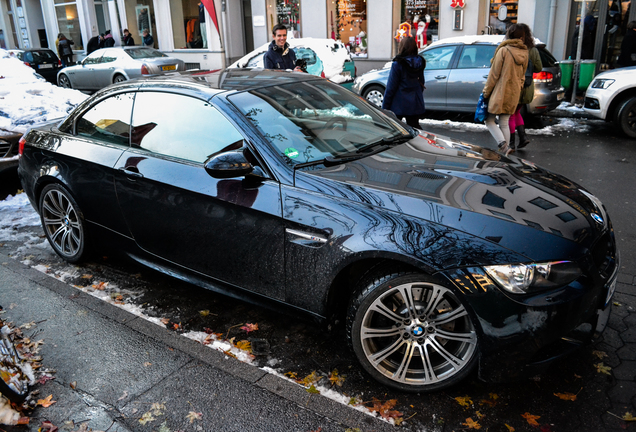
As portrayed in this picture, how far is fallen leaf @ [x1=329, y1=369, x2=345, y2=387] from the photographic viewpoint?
3.07 meters

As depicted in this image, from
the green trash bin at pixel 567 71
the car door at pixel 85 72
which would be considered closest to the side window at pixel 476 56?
the green trash bin at pixel 567 71

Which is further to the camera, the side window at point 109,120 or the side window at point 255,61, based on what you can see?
the side window at point 255,61

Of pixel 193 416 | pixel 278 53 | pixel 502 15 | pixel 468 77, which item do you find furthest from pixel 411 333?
pixel 502 15

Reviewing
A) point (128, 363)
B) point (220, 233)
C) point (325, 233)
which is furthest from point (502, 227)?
point (128, 363)

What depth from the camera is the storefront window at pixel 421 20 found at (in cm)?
1727

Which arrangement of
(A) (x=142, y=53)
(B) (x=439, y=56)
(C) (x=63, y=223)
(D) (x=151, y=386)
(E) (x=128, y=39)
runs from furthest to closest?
1. (E) (x=128, y=39)
2. (A) (x=142, y=53)
3. (B) (x=439, y=56)
4. (C) (x=63, y=223)
5. (D) (x=151, y=386)

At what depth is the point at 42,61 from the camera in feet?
68.6

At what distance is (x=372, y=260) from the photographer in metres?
2.94

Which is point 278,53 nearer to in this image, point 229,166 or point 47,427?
point 229,166

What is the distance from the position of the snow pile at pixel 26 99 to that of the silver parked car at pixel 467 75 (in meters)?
5.43

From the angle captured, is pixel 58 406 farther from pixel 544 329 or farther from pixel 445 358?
pixel 544 329

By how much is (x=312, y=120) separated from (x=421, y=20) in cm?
1526

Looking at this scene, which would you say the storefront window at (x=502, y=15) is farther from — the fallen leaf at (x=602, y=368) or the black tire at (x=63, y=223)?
the fallen leaf at (x=602, y=368)

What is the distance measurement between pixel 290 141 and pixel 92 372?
71.8 inches
